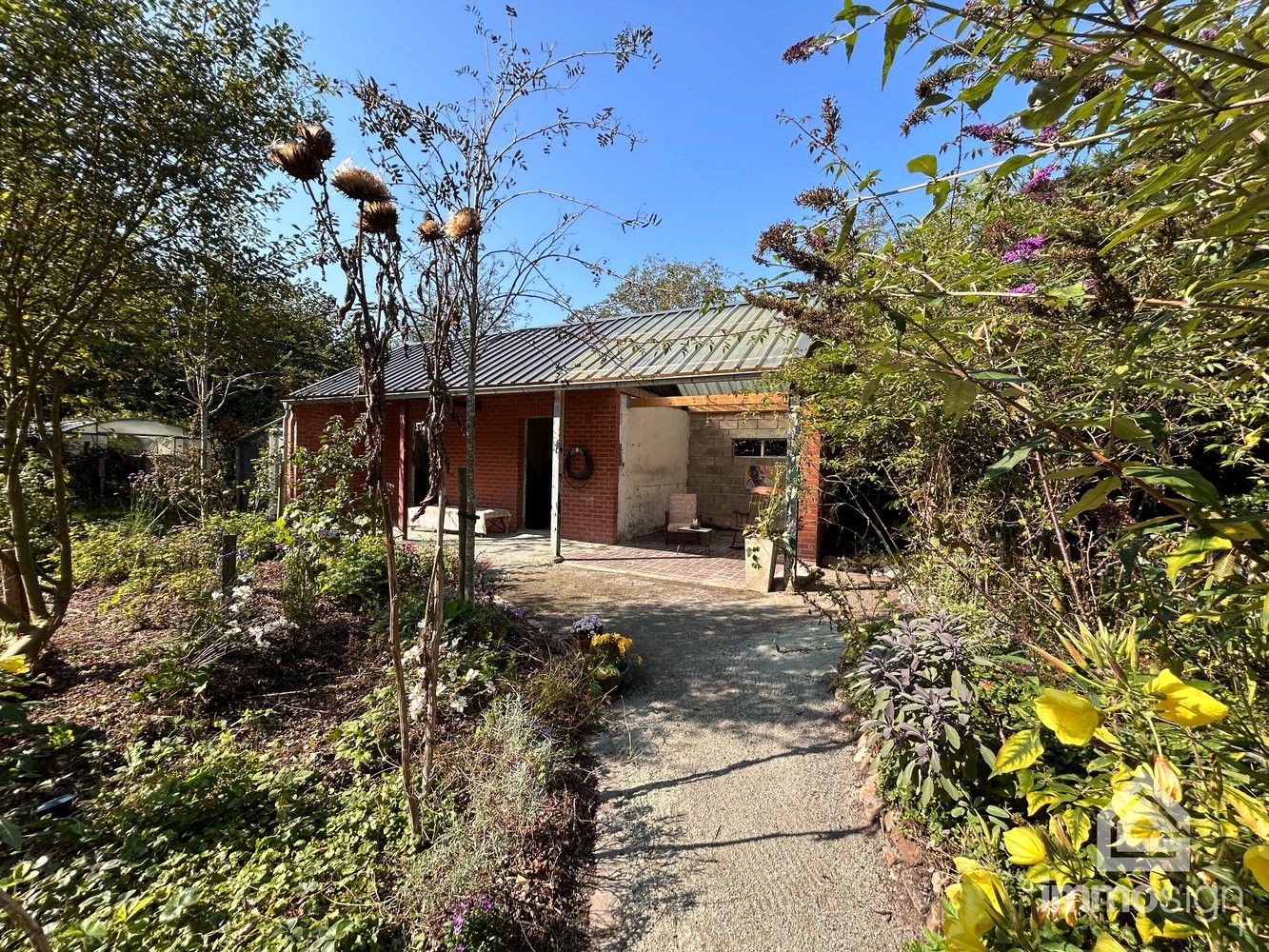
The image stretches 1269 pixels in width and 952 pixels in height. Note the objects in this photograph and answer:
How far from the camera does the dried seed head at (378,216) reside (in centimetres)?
187

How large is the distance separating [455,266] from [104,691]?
3609 mm

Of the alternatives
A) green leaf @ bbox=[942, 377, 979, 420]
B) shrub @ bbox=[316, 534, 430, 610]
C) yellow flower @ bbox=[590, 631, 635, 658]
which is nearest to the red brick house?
shrub @ bbox=[316, 534, 430, 610]

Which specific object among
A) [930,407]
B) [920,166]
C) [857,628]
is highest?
[920,166]

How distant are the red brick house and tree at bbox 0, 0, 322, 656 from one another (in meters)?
3.42

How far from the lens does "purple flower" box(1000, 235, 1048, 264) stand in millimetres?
2016

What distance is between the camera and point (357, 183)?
1.79 metres

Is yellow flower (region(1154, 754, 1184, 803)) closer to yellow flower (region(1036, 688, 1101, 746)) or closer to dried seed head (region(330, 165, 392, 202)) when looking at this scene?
yellow flower (region(1036, 688, 1101, 746))

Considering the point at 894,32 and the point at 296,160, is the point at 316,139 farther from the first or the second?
the point at 894,32

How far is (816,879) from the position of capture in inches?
81.7

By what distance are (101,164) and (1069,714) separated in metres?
5.28

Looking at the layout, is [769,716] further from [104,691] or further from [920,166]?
[104,691]

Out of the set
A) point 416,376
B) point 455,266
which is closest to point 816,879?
point 455,266

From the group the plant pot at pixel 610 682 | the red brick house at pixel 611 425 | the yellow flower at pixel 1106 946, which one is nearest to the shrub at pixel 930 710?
the yellow flower at pixel 1106 946

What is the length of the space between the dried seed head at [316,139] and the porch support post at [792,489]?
461cm
